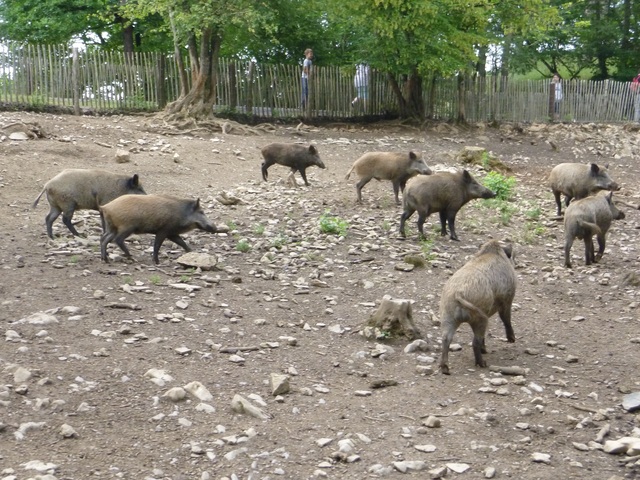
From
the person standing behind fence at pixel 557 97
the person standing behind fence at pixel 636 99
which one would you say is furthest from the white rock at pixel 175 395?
the person standing behind fence at pixel 636 99

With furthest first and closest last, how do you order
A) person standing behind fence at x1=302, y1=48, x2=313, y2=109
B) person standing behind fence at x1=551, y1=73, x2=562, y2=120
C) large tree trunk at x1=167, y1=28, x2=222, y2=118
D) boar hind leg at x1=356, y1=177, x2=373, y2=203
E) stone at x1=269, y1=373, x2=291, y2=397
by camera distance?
person standing behind fence at x1=551, y1=73, x2=562, y2=120 < person standing behind fence at x1=302, y1=48, x2=313, y2=109 < large tree trunk at x1=167, y1=28, x2=222, y2=118 < boar hind leg at x1=356, y1=177, x2=373, y2=203 < stone at x1=269, y1=373, x2=291, y2=397

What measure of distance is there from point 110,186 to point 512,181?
7113 millimetres

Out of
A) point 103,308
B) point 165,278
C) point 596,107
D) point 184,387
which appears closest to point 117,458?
point 184,387

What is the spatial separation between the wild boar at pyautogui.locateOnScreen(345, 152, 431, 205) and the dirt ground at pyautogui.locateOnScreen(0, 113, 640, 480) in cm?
43

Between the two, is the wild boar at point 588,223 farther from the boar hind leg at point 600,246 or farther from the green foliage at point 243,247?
the green foliage at point 243,247

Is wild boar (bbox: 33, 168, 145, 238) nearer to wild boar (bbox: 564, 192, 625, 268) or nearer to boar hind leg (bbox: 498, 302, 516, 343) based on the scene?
boar hind leg (bbox: 498, 302, 516, 343)

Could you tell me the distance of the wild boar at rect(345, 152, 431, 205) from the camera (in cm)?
1312

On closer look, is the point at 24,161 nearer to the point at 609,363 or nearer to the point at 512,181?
the point at 512,181

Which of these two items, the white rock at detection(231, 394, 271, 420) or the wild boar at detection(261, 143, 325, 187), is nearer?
the white rock at detection(231, 394, 271, 420)

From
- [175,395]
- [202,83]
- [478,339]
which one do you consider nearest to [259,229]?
[478,339]

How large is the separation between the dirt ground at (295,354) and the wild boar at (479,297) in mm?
252

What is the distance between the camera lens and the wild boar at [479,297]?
6.51 m

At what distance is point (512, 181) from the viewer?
1427cm

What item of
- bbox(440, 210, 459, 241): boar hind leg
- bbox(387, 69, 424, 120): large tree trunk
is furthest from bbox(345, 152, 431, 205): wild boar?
bbox(387, 69, 424, 120): large tree trunk
